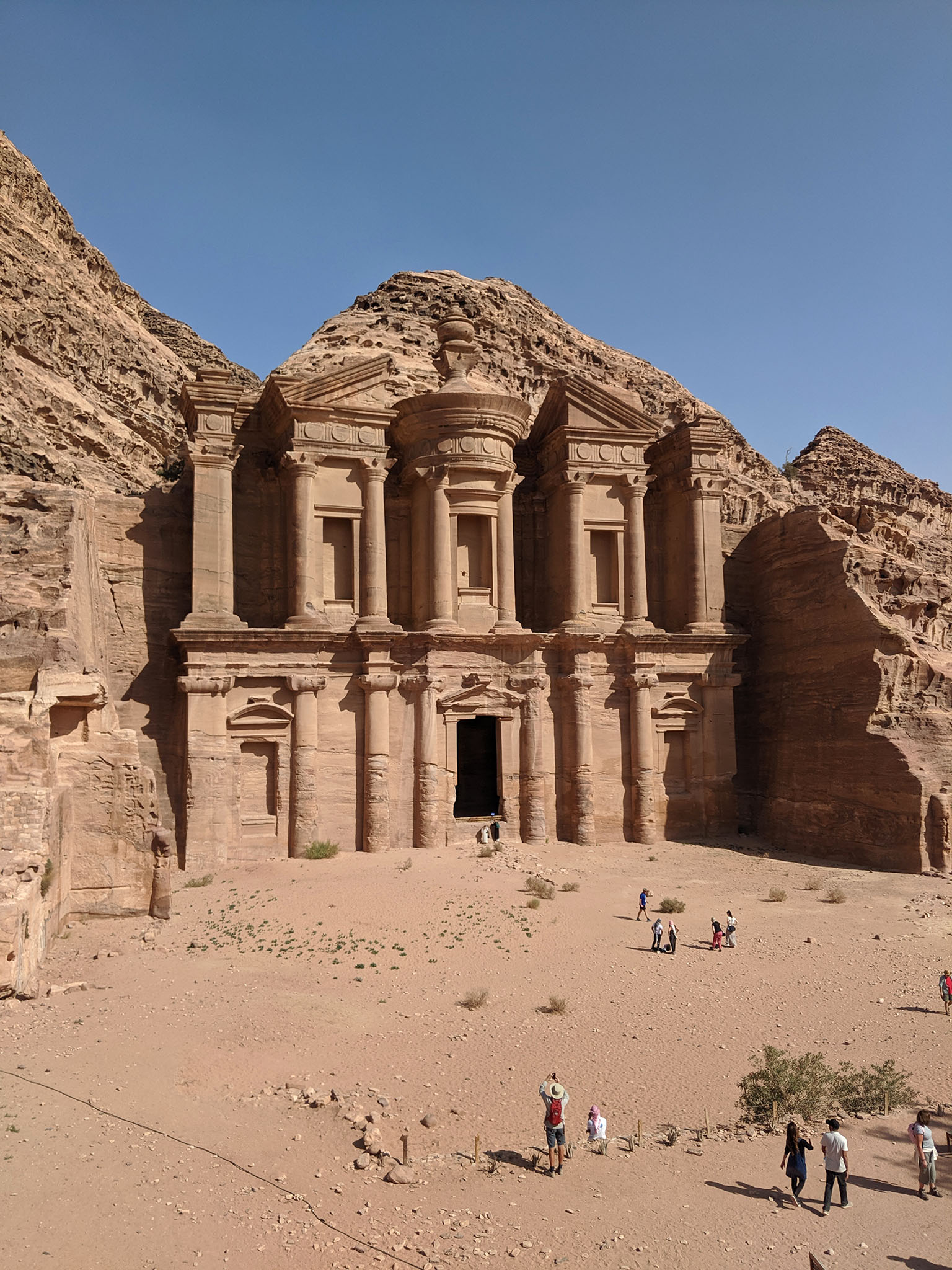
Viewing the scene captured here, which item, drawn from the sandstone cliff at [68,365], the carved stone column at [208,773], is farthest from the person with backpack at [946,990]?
the sandstone cliff at [68,365]

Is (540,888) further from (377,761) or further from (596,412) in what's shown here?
(596,412)

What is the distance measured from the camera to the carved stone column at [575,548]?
2820 centimetres

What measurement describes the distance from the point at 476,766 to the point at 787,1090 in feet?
74.3

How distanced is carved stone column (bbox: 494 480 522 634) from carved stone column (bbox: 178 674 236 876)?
8520 millimetres

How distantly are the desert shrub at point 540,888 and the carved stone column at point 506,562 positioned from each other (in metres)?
8.12

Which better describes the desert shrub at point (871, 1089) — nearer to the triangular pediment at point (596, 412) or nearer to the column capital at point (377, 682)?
the column capital at point (377, 682)

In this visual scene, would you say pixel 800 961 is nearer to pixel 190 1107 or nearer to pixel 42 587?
pixel 190 1107

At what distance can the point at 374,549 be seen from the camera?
2642cm

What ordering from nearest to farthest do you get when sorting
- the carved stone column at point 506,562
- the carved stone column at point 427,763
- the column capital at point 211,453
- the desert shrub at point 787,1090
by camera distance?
1. the desert shrub at point 787,1090
2. the carved stone column at point 427,763
3. the column capital at point 211,453
4. the carved stone column at point 506,562

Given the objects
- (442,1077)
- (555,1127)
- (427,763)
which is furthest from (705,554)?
(555,1127)

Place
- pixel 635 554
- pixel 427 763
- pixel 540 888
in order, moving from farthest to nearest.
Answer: pixel 635 554 < pixel 427 763 < pixel 540 888

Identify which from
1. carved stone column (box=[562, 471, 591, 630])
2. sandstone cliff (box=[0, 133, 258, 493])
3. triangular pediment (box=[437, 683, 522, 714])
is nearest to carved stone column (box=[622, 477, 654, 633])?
carved stone column (box=[562, 471, 591, 630])

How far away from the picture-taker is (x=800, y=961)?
55.7 feet

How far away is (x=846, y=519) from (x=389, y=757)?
17.3 metres
